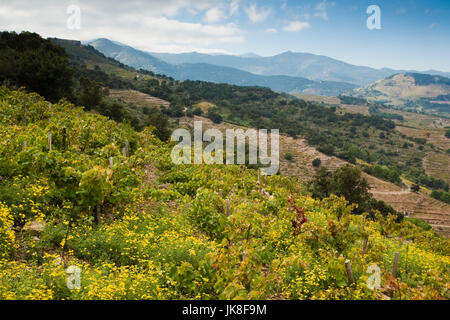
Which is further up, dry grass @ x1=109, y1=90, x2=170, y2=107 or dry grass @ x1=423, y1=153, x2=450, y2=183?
dry grass @ x1=109, y1=90, x2=170, y2=107

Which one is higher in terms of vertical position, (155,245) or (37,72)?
(37,72)

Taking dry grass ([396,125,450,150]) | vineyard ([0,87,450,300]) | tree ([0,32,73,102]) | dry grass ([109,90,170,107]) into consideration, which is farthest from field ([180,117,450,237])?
dry grass ([396,125,450,150])

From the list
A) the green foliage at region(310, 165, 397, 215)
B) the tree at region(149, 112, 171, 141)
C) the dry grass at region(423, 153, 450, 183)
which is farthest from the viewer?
the dry grass at region(423, 153, 450, 183)

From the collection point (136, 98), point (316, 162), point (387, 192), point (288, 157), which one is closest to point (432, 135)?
point (387, 192)

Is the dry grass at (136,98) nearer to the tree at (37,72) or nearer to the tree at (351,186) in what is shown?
the tree at (37,72)

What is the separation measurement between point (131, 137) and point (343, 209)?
10.5m

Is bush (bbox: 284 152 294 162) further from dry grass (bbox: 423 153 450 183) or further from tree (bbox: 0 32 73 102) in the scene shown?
dry grass (bbox: 423 153 450 183)

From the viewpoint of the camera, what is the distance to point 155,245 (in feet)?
18.2

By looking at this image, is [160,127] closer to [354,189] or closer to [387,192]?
[354,189]

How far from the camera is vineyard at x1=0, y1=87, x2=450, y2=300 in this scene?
167 inches

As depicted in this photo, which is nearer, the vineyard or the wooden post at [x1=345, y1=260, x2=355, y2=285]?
the vineyard

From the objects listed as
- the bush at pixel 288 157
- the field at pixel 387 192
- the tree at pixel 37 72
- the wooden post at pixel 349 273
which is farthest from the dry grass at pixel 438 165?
the wooden post at pixel 349 273

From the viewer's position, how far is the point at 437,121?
170m

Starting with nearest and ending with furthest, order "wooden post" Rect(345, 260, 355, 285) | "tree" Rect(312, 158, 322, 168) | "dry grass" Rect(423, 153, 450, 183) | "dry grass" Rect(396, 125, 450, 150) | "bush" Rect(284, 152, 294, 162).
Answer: "wooden post" Rect(345, 260, 355, 285), "tree" Rect(312, 158, 322, 168), "bush" Rect(284, 152, 294, 162), "dry grass" Rect(423, 153, 450, 183), "dry grass" Rect(396, 125, 450, 150)
